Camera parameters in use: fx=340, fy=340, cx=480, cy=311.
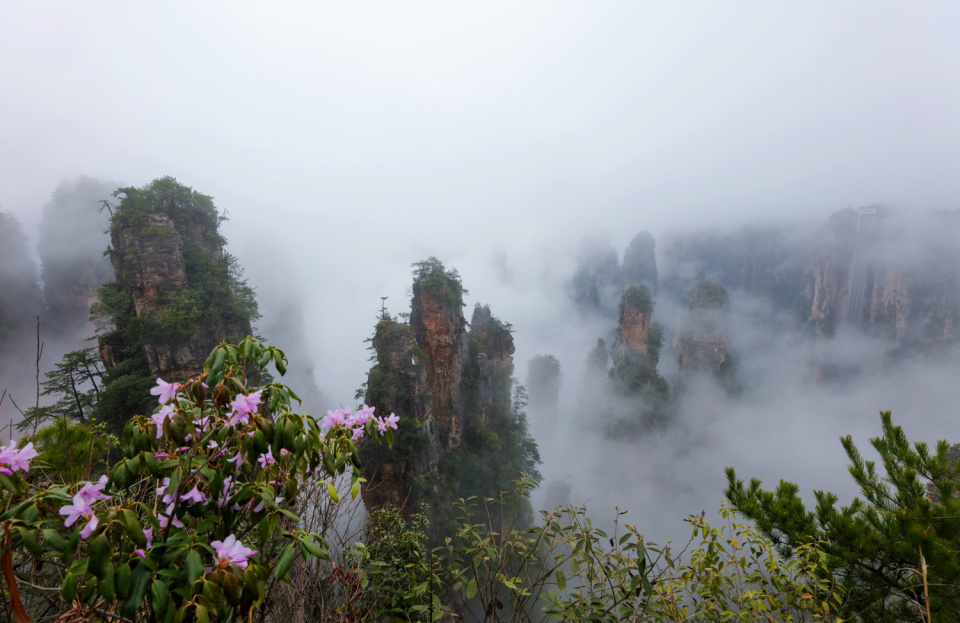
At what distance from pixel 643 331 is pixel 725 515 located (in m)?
28.8

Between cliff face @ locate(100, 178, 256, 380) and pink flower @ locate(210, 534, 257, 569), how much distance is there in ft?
38.5

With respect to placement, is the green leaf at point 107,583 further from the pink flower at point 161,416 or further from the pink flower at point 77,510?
the pink flower at point 161,416

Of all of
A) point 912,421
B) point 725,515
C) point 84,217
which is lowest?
point 912,421

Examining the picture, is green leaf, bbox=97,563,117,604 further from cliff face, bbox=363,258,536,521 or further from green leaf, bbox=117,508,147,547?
cliff face, bbox=363,258,536,521

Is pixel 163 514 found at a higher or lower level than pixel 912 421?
higher

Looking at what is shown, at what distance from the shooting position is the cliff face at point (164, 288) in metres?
11.8

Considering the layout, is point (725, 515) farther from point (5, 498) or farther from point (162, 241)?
point (162, 241)

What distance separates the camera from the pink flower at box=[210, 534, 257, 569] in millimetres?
1096

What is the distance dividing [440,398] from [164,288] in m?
12.0

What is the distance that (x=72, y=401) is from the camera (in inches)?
464

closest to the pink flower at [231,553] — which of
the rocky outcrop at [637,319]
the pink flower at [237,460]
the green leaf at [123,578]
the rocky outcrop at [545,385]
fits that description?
the green leaf at [123,578]

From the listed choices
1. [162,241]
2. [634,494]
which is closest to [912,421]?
[634,494]

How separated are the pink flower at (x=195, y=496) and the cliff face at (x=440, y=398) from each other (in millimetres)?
11589

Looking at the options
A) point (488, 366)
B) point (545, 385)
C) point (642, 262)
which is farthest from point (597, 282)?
point (488, 366)
